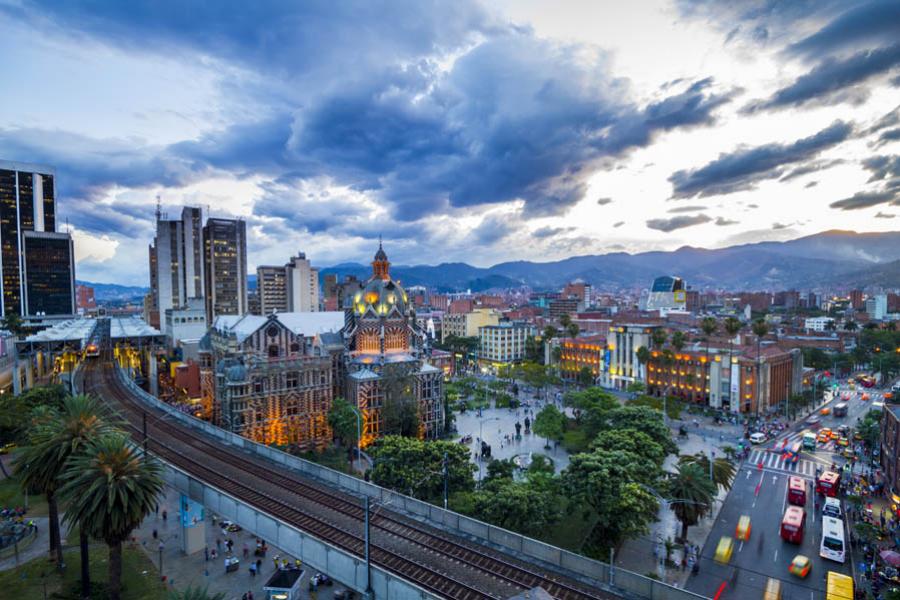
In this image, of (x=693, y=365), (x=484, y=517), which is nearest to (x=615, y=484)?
(x=484, y=517)

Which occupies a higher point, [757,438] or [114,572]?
[114,572]

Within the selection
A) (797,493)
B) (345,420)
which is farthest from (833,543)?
(345,420)

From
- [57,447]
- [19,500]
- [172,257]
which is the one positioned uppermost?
[172,257]

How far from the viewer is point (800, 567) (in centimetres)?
3822

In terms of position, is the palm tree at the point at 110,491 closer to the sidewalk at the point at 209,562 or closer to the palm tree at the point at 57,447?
the palm tree at the point at 57,447

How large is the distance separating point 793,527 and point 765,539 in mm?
2838

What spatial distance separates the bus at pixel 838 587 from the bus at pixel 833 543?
4.56 meters

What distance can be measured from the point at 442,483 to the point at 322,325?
51.8m

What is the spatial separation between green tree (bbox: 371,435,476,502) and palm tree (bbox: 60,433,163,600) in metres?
21.4

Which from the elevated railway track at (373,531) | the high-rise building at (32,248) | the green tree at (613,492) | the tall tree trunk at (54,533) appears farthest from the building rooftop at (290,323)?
the high-rise building at (32,248)

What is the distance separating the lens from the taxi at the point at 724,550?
135 ft

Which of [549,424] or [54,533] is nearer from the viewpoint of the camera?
[54,533]

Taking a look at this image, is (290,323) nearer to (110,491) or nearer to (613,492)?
(110,491)

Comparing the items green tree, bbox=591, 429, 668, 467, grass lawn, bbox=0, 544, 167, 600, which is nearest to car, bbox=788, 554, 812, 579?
green tree, bbox=591, 429, 668, 467
